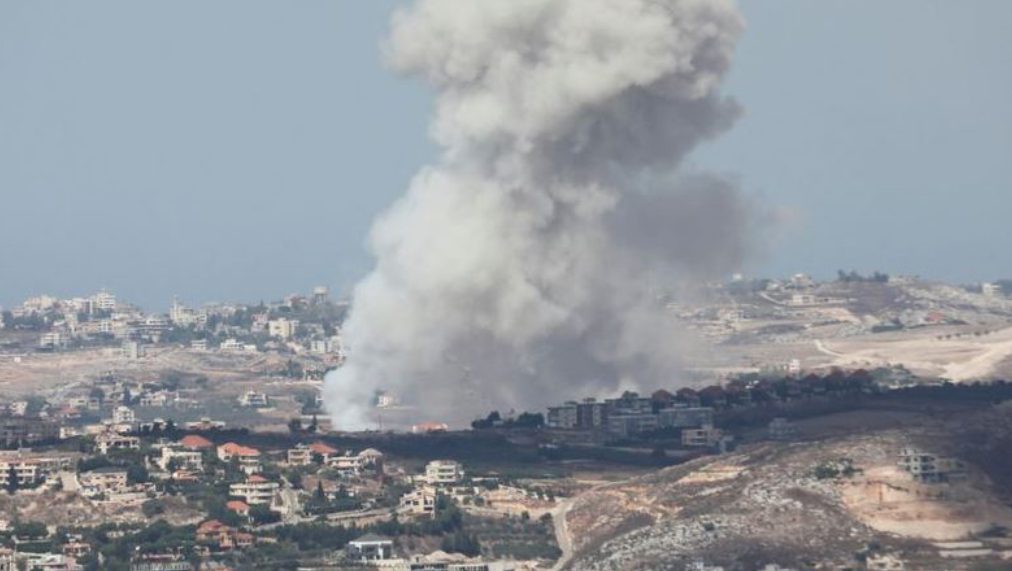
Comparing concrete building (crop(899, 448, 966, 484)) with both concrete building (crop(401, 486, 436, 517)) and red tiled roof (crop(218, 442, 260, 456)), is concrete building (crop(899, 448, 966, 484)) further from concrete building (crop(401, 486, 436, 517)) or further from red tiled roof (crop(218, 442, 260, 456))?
red tiled roof (crop(218, 442, 260, 456))

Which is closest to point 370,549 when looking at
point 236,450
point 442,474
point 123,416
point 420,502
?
point 420,502

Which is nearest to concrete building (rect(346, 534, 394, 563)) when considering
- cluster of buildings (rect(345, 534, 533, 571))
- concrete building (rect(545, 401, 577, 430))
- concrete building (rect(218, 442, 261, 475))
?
cluster of buildings (rect(345, 534, 533, 571))

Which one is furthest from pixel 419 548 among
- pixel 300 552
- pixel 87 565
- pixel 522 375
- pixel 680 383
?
pixel 680 383

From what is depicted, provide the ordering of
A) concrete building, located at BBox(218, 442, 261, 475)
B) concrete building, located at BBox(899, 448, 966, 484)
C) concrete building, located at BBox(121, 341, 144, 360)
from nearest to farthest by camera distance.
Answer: concrete building, located at BBox(899, 448, 966, 484)
concrete building, located at BBox(218, 442, 261, 475)
concrete building, located at BBox(121, 341, 144, 360)

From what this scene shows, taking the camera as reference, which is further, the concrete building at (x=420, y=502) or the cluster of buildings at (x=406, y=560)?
the concrete building at (x=420, y=502)

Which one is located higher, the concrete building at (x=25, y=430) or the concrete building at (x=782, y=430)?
the concrete building at (x=25, y=430)

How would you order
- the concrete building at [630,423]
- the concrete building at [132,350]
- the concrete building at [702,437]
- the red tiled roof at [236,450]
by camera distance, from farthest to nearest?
the concrete building at [132,350] → the concrete building at [630,423] → the concrete building at [702,437] → the red tiled roof at [236,450]

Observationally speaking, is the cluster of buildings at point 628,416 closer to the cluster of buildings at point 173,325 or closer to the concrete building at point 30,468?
the concrete building at point 30,468

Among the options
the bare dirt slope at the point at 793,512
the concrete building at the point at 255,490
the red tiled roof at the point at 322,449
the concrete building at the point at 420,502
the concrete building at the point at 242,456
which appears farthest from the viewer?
the red tiled roof at the point at 322,449

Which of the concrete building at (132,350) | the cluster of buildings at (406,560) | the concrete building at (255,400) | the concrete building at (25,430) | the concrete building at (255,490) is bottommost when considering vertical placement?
the cluster of buildings at (406,560)

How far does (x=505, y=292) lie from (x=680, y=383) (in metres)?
13.4

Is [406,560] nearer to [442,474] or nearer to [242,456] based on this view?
[442,474]

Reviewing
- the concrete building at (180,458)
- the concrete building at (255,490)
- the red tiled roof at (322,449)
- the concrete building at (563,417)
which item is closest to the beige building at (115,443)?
the concrete building at (180,458)

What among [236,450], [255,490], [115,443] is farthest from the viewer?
[115,443]
